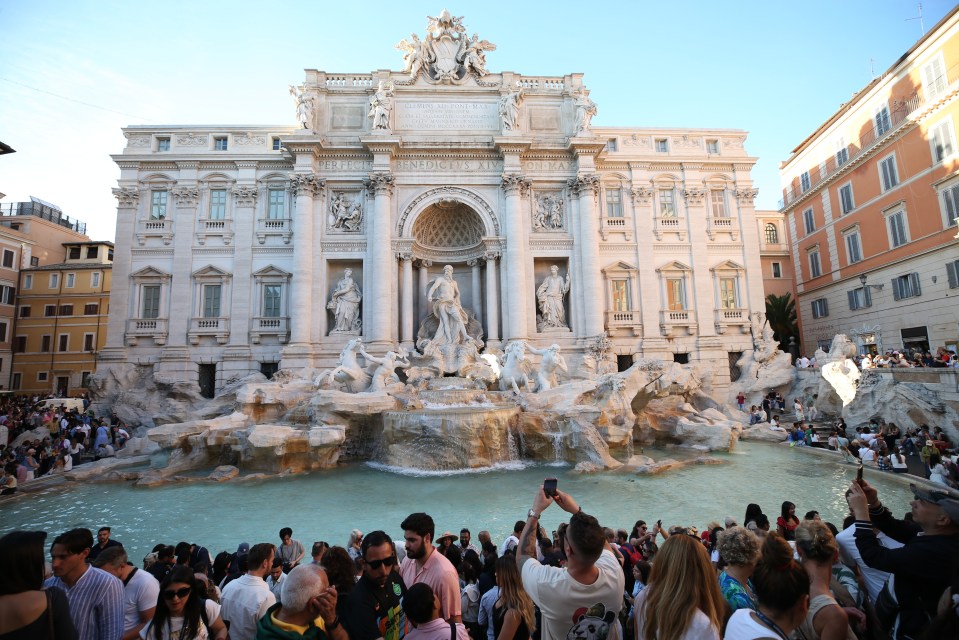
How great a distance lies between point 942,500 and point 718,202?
2349 cm

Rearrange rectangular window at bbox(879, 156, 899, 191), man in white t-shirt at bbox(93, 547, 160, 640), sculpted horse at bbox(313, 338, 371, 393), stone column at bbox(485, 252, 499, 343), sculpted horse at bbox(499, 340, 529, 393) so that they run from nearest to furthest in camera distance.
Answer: man in white t-shirt at bbox(93, 547, 160, 640) → sculpted horse at bbox(313, 338, 371, 393) → sculpted horse at bbox(499, 340, 529, 393) → rectangular window at bbox(879, 156, 899, 191) → stone column at bbox(485, 252, 499, 343)

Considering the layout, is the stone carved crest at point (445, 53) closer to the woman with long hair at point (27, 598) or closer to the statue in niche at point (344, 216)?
the statue in niche at point (344, 216)

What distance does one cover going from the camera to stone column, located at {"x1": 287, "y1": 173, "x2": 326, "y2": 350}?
19.2 m

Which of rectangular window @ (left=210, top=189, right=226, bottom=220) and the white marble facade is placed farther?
rectangular window @ (left=210, top=189, right=226, bottom=220)

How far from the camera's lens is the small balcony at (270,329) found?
66.1 feet

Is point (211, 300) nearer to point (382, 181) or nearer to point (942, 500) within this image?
point (382, 181)

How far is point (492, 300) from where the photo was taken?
803 inches

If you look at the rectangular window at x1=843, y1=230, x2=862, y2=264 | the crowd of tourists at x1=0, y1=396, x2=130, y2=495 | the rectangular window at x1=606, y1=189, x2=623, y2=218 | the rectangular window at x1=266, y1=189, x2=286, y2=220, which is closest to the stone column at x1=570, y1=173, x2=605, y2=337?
the rectangular window at x1=606, y1=189, x2=623, y2=218

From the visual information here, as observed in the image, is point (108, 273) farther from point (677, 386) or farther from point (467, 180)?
point (677, 386)

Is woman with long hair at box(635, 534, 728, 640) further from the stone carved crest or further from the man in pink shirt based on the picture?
the stone carved crest

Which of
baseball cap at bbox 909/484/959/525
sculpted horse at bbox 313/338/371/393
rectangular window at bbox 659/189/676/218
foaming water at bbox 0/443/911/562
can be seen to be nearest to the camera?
baseball cap at bbox 909/484/959/525

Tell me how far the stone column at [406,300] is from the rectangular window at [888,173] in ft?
66.8

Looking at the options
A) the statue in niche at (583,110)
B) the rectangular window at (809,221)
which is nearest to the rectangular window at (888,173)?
the rectangular window at (809,221)

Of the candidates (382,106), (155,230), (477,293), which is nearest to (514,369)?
(477,293)
